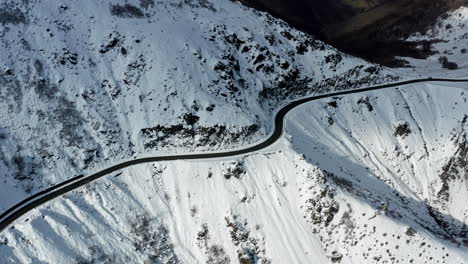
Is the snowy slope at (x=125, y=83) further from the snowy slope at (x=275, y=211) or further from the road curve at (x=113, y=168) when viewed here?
the snowy slope at (x=275, y=211)

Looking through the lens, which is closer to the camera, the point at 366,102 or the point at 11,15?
the point at 11,15

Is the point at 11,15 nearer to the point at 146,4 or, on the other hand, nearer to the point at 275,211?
the point at 146,4

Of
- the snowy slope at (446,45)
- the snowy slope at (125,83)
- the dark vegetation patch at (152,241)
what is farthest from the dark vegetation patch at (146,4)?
the snowy slope at (446,45)

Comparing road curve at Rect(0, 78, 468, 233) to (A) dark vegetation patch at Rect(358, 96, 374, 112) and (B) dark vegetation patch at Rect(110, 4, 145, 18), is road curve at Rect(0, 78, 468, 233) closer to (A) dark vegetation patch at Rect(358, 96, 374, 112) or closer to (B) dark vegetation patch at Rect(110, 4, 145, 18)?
(A) dark vegetation patch at Rect(358, 96, 374, 112)

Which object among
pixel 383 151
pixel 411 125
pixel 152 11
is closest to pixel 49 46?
pixel 152 11

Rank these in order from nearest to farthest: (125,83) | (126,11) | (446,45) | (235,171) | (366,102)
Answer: (235,171) < (125,83) < (126,11) < (366,102) < (446,45)

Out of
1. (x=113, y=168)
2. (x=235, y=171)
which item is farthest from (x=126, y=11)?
(x=235, y=171)
